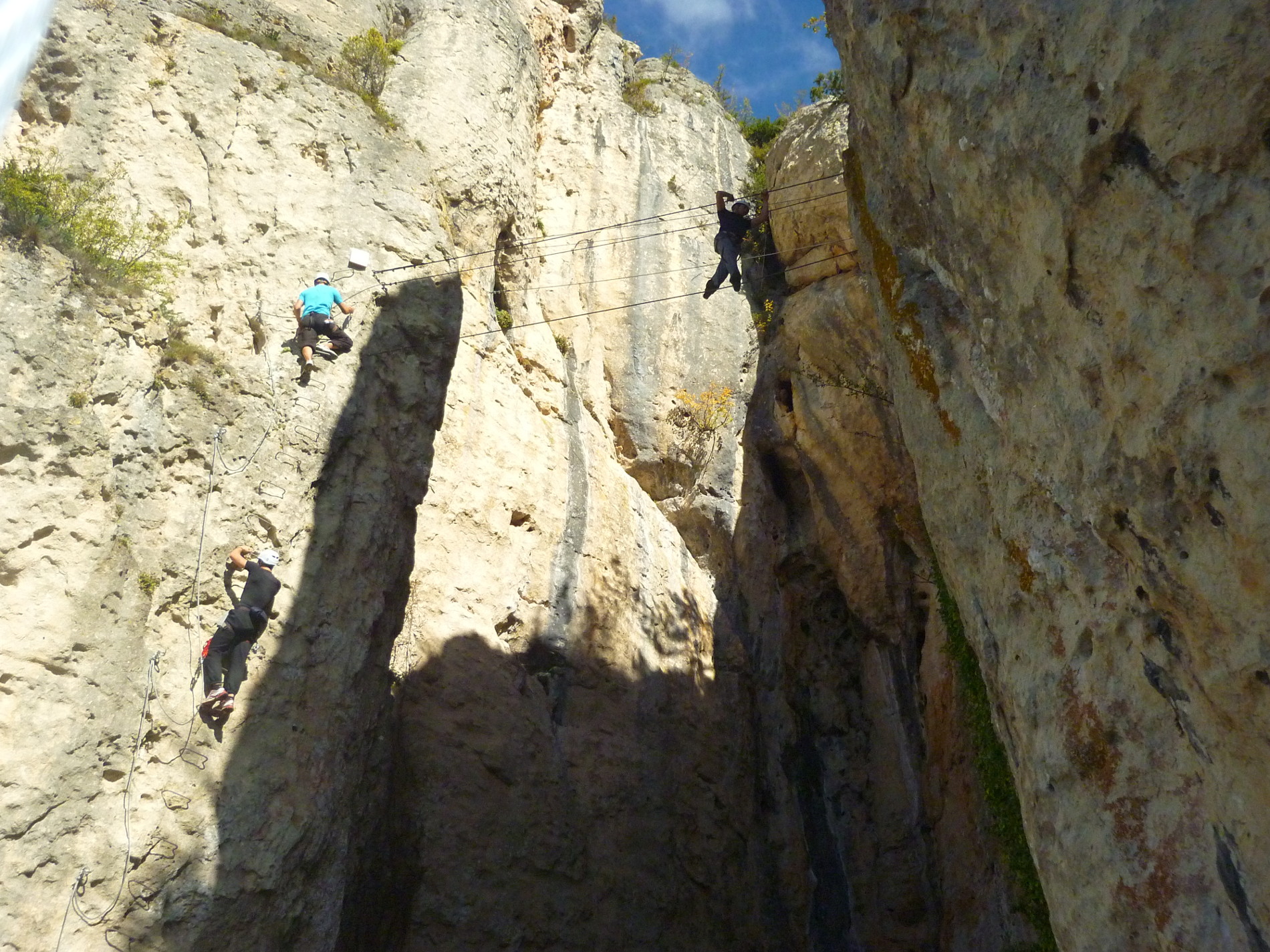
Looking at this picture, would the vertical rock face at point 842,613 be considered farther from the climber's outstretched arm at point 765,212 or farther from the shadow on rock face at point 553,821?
the shadow on rock face at point 553,821

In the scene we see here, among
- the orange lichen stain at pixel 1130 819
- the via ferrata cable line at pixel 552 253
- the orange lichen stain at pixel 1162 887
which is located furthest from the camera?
the via ferrata cable line at pixel 552 253

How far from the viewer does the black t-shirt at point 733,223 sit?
1238 cm

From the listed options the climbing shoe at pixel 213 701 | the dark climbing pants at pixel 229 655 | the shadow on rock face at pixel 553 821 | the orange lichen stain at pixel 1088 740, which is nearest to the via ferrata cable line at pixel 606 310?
the shadow on rock face at pixel 553 821

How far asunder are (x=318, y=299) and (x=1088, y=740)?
693 centimetres

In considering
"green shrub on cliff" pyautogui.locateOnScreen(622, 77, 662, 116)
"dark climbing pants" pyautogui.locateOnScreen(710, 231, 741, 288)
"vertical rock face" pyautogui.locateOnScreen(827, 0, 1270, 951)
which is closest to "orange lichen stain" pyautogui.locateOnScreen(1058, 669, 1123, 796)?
"vertical rock face" pyautogui.locateOnScreen(827, 0, 1270, 951)

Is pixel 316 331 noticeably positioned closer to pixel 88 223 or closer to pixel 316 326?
pixel 316 326

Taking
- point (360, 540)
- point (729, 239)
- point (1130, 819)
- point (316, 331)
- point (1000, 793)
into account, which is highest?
point (729, 239)

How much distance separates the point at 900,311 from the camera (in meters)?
6.79

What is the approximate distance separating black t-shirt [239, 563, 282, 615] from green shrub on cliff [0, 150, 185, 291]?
250 centimetres

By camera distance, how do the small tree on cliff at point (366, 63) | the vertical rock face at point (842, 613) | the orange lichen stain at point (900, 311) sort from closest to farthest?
the orange lichen stain at point (900, 311)
the vertical rock face at point (842, 613)
the small tree on cliff at point (366, 63)

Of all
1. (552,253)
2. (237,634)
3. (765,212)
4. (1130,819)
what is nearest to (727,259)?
(765,212)

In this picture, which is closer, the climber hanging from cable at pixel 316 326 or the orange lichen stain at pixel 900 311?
the orange lichen stain at pixel 900 311

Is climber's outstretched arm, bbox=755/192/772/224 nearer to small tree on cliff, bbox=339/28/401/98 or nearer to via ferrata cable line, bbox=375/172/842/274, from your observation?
via ferrata cable line, bbox=375/172/842/274

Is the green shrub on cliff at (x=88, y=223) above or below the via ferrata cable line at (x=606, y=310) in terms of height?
below
